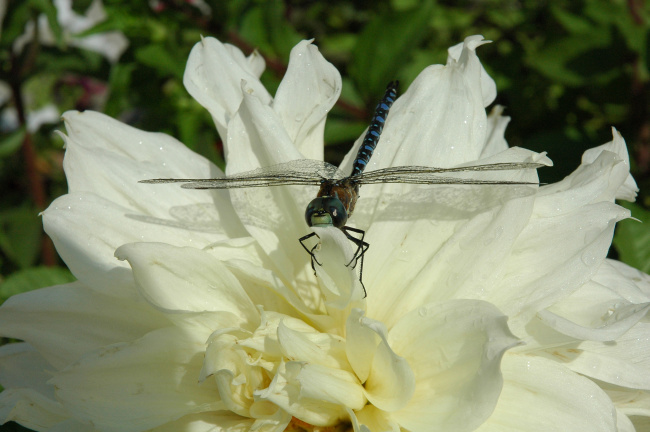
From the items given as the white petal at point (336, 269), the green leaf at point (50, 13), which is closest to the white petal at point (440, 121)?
the white petal at point (336, 269)

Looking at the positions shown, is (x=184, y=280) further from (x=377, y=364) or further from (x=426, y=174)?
(x=426, y=174)

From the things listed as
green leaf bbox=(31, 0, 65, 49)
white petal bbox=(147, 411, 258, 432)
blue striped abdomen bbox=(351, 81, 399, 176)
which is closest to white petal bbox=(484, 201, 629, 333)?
blue striped abdomen bbox=(351, 81, 399, 176)

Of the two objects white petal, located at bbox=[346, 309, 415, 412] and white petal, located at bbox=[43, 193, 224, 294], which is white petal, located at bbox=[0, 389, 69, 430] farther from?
white petal, located at bbox=[346, 309, 415, 412]

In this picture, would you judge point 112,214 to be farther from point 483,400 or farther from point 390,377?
point 483,400

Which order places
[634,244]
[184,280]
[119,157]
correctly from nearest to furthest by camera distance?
[184,280]
[119,157]
[634,244]

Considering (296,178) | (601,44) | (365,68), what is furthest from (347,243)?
(601,44)

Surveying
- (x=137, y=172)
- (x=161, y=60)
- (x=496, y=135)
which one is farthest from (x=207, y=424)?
(x=161, y=60)
